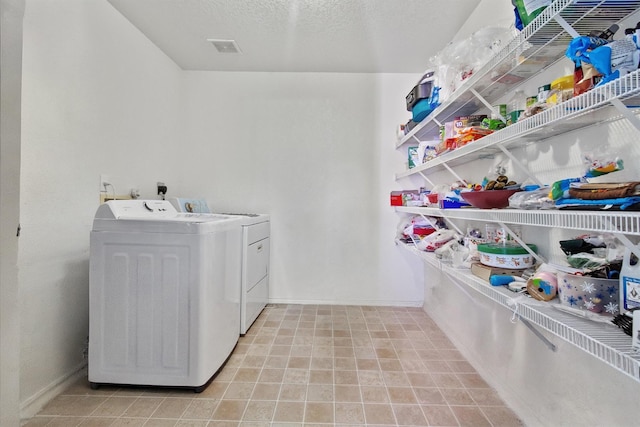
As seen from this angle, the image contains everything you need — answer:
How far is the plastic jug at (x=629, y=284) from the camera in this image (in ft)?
2.39

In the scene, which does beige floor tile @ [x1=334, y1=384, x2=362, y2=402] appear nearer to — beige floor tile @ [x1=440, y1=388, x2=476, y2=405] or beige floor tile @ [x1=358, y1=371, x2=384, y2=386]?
beige floor tile @ [x1=358, y1=371, x2=384, y2=386]

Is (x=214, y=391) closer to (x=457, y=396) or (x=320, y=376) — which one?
(x=320, y=376)

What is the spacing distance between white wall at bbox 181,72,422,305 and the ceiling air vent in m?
0.37

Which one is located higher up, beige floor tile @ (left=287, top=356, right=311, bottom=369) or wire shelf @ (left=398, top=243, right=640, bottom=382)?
wire shelf @ (left=398, top=243, right=640, bottom=382)

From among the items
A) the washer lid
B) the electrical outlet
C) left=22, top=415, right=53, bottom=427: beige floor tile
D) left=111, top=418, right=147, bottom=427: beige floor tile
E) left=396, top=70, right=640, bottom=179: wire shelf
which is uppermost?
left=396, top=70, right=640, bottom=179: wire shelf

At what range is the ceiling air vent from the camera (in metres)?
2.40

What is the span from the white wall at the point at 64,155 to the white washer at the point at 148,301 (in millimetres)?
249

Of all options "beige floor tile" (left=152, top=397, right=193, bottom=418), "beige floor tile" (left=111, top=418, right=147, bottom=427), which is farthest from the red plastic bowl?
"beige floor tile" (left=111, top=418, right=147, bottom=427)

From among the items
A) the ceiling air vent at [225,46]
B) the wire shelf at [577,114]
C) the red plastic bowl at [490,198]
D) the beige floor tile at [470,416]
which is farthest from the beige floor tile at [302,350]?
the ceiling air vent at [225,46]

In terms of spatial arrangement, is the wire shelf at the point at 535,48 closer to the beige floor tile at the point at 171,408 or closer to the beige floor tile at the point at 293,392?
the beige floor tile at the point at 293,392

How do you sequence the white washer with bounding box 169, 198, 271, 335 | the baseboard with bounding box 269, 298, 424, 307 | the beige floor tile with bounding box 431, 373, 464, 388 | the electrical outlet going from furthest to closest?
1. the baseboard with bounding box 269, 298, 424, 307
2. the white washer with bounding box 169, 198, 271, 335
3. the electrical outlet
4. the beige floor tile with bounding box 431, 373, 464, 388

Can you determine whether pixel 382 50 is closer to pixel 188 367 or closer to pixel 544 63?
pixel 544 63

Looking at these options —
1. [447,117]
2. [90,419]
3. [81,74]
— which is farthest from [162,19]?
[90,419]

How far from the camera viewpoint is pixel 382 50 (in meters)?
2.48
